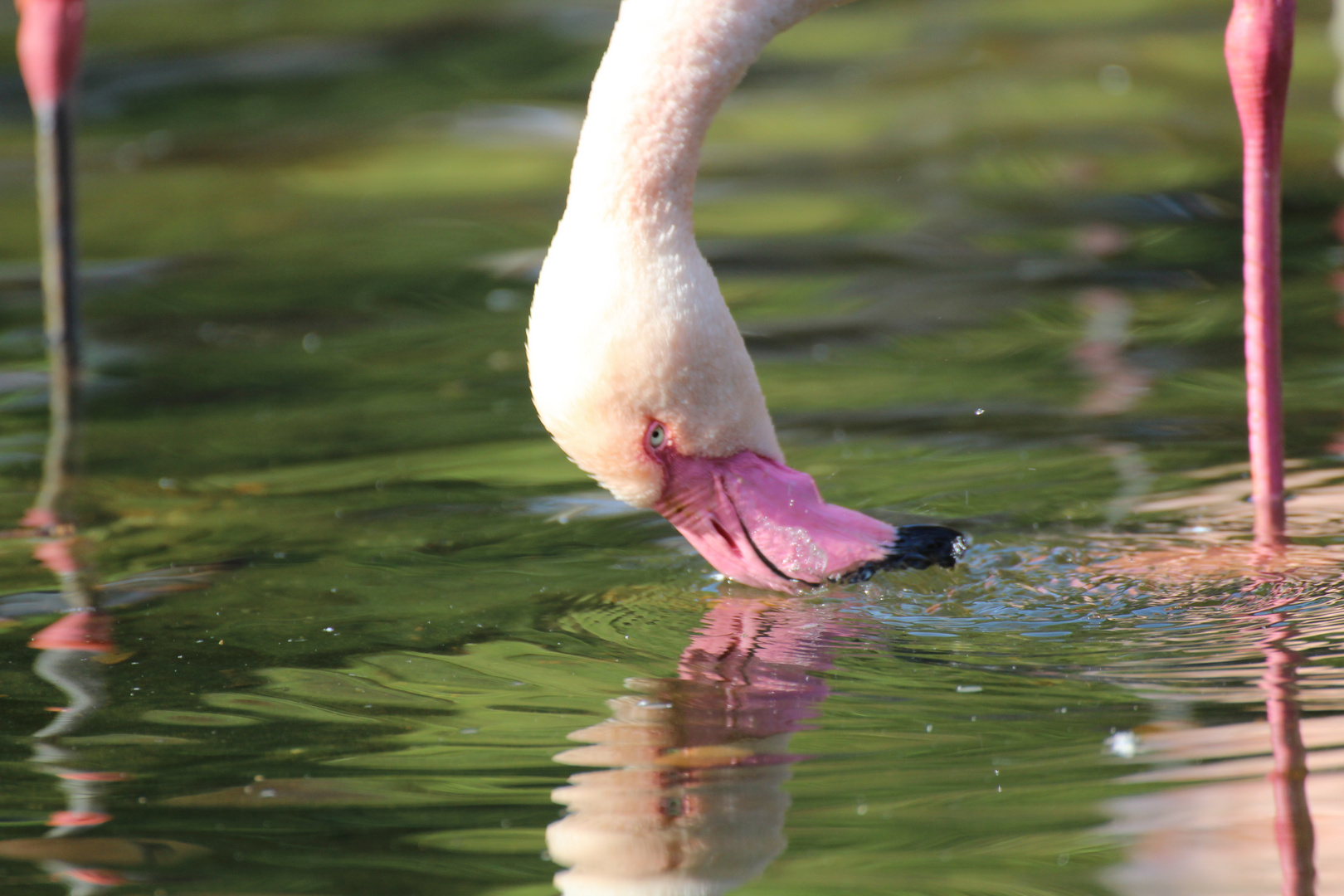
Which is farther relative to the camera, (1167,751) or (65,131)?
(65,131)

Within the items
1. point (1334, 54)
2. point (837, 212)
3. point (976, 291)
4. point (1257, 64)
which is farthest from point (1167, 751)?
point (1334, 54)

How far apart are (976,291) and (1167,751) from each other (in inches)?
159

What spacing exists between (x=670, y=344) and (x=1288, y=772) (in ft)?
4.54

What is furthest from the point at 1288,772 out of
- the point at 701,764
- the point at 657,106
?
the point at 657,106

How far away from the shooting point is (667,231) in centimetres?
369

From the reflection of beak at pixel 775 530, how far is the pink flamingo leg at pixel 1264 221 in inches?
29.9

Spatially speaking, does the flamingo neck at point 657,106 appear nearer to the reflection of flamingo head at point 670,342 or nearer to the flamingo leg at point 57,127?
the reflection of flamingo head at point 670,342

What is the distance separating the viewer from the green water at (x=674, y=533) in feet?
9.71

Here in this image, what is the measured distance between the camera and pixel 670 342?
11.9 ft

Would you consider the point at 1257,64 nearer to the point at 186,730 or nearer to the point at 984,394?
the point at 984,394

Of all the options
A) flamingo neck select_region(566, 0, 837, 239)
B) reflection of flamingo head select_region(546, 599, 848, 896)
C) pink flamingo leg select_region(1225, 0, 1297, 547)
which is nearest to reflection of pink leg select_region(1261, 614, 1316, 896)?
pink flamingo leg select_region(1225, 0, 1297, 547)

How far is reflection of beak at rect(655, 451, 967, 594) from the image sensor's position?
3758 millimetres

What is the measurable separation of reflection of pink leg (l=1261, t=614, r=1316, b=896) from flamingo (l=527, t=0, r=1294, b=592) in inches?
25.5

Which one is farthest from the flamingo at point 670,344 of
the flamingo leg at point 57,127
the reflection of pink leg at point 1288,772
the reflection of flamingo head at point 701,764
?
the flamingo leg at point 57,127
